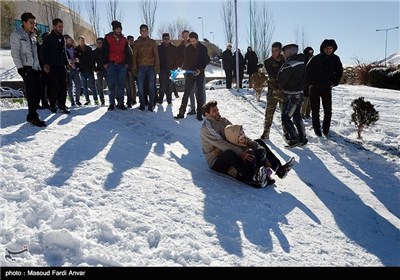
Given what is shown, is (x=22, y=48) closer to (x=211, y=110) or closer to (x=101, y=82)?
(x=211, y=110)

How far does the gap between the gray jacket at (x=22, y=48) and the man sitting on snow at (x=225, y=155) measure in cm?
318

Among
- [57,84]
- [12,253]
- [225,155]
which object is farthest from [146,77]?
[12,253]

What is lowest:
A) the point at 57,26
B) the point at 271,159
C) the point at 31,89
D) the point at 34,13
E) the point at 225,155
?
the point at 271,159

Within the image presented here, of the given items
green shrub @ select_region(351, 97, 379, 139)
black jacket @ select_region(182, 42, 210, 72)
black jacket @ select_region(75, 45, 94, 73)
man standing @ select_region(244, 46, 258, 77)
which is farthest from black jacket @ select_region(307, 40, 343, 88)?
man standing @ select_region(244, 46, 258, 77)

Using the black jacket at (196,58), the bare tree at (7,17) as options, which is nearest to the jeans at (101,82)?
the black jacket at (196,58)

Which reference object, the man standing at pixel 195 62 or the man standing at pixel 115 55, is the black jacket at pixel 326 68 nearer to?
the man standing at pixel 195 62

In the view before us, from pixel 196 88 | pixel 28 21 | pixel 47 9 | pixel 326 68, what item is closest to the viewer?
pixel 28 21

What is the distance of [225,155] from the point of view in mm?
4730

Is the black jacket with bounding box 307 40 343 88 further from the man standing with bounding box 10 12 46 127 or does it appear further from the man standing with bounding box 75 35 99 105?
the man standing with bounding box 75 35 99 105

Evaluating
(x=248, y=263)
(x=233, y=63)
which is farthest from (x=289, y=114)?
(x=233, y=63)

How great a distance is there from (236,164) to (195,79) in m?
3.96

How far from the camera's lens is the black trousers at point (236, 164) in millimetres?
4574

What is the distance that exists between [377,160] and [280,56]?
282cm

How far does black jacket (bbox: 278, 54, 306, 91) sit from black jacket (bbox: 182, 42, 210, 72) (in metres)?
2.17
